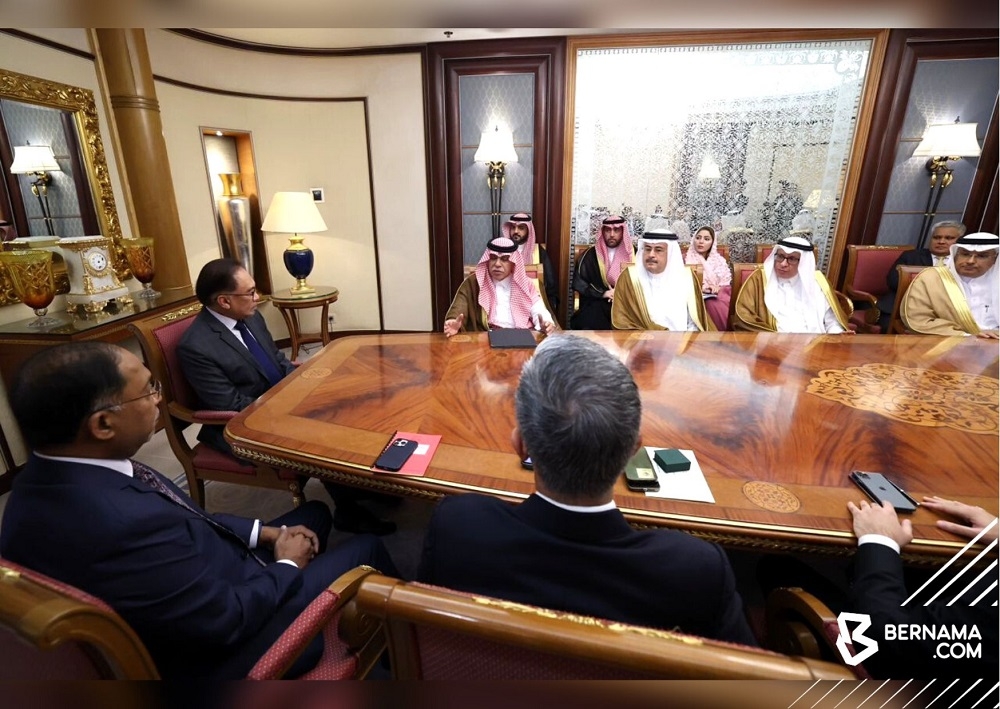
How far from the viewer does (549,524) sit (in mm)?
801

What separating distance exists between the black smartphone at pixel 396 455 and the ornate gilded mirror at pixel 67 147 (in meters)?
2.30

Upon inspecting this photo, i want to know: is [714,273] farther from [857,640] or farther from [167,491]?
[167,491]

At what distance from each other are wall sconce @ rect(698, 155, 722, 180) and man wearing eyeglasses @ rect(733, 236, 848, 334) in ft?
4.97

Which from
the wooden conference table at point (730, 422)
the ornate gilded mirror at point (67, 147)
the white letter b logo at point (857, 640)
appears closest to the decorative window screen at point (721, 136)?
the wooden conference table at point (730, 422)

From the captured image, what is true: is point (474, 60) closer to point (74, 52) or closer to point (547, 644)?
point (74, 52)

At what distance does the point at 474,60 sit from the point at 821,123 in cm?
294

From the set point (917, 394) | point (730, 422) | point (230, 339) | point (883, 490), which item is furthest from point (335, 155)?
point (883, 490)

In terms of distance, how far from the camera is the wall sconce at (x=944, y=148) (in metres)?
3.87

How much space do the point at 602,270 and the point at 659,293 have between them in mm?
1209

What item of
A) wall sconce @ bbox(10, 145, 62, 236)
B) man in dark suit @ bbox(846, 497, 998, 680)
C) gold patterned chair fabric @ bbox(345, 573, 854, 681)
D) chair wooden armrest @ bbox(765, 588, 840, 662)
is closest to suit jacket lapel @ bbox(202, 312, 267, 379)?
wall sconce @ bbox(10, 145, 62, 236)

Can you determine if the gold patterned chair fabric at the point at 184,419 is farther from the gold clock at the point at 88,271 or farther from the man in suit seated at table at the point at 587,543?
the man in suit seated at table at the point at 587,543

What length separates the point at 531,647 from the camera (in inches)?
20.8

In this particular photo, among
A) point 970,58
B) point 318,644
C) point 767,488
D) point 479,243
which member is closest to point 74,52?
point 479,243

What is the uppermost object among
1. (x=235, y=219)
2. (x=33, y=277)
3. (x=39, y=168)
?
(x=39, y=168)
